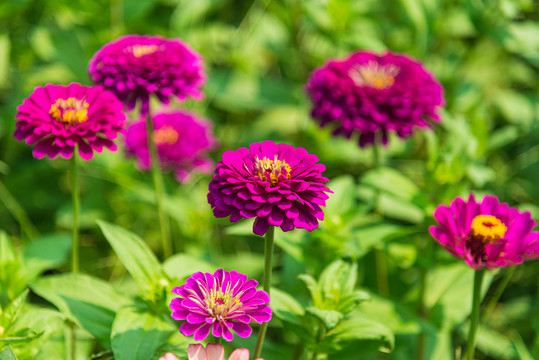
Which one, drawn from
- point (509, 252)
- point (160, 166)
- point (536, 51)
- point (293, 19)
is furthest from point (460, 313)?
point (293, 19)

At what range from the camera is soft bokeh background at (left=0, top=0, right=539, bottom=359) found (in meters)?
1.56

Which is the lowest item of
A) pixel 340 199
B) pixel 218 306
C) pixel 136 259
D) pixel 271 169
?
pixel 218 306

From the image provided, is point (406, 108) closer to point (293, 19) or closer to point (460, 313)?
point (460, 313)

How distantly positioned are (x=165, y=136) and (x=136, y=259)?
67cm

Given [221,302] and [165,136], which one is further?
[165,136]

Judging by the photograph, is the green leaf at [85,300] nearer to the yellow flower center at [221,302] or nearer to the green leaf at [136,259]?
the green leaf at [136,259]

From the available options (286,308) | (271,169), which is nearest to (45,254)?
(286,308)

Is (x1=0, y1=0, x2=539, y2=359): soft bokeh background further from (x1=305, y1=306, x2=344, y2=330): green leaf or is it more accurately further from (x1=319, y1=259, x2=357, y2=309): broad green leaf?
(x1=305, y1=306, x2=344, y2=330): green leaf

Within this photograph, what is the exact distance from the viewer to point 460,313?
1.50 meters

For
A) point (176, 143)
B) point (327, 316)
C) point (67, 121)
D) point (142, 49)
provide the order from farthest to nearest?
1. point (176, 143)
2. point (142, 49)
3. point (67, 121)
4. point (327, 316)

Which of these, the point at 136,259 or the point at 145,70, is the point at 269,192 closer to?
the point at 136,259

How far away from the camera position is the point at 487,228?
1.12m

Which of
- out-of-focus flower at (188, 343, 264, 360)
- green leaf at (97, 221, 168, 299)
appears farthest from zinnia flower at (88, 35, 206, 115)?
out-of-focus flower at (188, 343, 264, 360)

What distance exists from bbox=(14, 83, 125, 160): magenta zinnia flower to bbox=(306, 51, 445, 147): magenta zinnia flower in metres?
0.56
